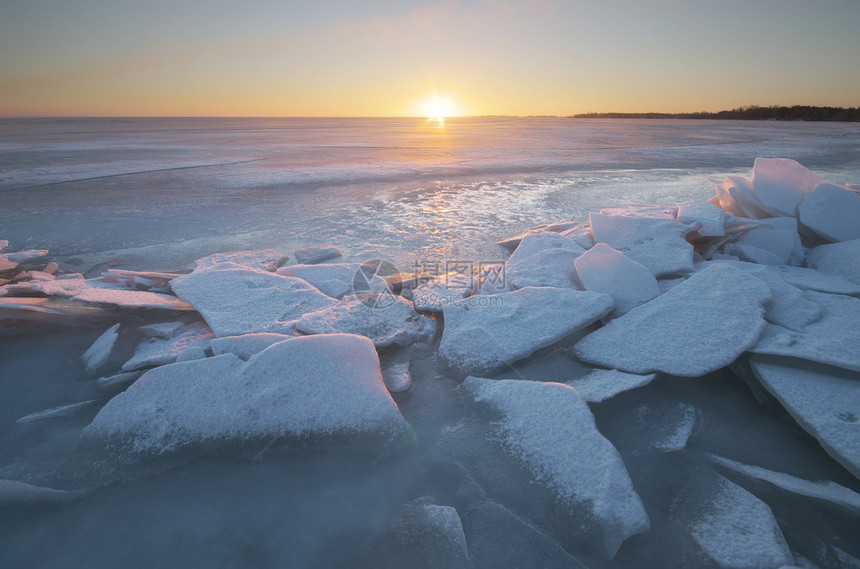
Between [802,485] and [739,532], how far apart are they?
323 millimetres

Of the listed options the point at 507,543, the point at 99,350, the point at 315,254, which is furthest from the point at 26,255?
the point at 507,543

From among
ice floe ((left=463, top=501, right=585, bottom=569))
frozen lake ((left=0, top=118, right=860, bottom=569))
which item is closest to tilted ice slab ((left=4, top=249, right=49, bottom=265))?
frozen lake ((left=0, top=118, right=860, bottom=569))

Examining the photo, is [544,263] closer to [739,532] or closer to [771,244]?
[771,244]

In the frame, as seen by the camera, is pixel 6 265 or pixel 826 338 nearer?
pixel 826 338

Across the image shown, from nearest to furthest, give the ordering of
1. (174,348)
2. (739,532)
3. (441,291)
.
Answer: (739,532) < (174,348) < (441,291)

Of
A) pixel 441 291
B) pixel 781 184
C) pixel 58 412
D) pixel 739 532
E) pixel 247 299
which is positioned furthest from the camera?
pixel 781 184

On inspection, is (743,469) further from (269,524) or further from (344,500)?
(269,524)

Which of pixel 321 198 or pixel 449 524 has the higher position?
pixel 321 198

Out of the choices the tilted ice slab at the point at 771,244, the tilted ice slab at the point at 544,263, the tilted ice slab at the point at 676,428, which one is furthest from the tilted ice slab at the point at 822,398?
the tilted ice slab at the point at 771,244

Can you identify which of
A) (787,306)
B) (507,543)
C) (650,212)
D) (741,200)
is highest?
(741,200)

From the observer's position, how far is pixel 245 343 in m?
1.84

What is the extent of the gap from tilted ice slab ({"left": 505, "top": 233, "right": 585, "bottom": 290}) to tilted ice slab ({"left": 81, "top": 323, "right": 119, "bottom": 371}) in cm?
227

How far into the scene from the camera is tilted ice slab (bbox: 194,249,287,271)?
2.88 metres

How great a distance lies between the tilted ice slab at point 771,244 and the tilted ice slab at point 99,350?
13.0 ft
